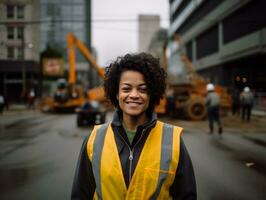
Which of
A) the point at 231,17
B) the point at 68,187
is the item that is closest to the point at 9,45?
the point at 68,187

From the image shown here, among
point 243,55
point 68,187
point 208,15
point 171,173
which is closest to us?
point 171,173

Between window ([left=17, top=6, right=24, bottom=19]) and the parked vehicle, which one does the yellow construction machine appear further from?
window ([left=17, top=6, right=24, bottom=19])

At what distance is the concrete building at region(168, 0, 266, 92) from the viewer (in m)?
23.9

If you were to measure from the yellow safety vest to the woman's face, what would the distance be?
0.18 meters

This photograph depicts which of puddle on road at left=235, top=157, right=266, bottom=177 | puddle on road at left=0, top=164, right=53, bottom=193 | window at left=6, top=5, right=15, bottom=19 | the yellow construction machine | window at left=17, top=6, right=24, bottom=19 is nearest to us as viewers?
puddle on road at left=0, top=164, right=53, bottom=193

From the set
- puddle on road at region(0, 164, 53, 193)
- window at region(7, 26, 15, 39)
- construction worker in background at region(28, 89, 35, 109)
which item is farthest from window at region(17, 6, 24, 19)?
construction worker in background at region(28, 89, 35, 109)

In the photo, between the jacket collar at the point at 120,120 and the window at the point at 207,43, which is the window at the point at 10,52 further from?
the window at the point at 207,43

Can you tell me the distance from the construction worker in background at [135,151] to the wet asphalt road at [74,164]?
117 inches

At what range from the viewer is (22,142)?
1093 centimetres

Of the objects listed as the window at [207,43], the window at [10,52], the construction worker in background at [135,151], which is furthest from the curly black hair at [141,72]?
the window at [207,43]

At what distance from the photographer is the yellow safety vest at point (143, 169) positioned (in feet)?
6.89

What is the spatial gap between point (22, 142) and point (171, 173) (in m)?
9.58

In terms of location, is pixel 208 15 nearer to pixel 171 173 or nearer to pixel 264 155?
pixel 264 155

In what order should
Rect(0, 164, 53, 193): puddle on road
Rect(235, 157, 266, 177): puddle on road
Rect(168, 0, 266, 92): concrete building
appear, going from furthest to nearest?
Rect(168, 0, 266, 92): concrete building < Rect(235, 157, 266, 177): puddle on road < Rect(0, 164, 53, 193): puddle on road
